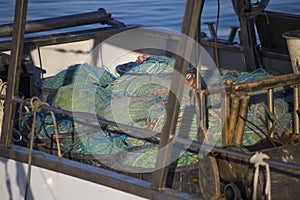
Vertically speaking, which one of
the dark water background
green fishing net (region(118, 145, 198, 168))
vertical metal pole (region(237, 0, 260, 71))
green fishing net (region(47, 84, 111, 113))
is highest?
vertical metal pole (region(237, 0, 260, 71))

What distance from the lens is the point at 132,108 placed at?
510 centimetres

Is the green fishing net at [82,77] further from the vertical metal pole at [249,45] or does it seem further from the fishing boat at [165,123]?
the vertical metal pole at [249,45]

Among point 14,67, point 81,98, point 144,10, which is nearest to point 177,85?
point 14,67

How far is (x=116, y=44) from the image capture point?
283 inches

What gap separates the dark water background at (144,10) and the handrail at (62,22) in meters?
8.41

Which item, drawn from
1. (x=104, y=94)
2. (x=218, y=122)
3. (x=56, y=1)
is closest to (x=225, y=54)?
(x=104, y=94)

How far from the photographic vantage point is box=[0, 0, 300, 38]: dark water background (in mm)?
17609

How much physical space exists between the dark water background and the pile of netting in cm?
1008

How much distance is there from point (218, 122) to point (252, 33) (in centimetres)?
155

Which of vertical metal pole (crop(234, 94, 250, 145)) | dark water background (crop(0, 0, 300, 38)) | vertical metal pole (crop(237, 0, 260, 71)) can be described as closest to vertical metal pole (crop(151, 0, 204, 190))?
vertical metal pole (crop(234, 94, 250, 145))

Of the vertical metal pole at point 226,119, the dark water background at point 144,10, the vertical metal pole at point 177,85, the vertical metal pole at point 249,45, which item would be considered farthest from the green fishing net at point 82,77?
the dark water background at point 144,10

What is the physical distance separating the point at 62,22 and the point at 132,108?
6.58 feet

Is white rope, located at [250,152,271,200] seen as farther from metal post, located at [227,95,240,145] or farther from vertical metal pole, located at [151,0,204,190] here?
metal post, located at [227,95,240,145]

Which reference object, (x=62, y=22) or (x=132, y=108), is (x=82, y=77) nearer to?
(x=132, y=108)
